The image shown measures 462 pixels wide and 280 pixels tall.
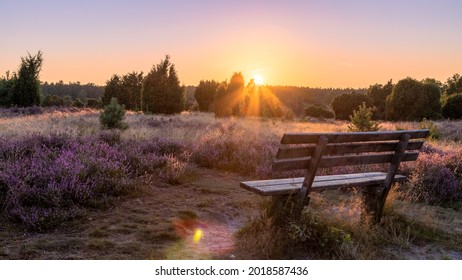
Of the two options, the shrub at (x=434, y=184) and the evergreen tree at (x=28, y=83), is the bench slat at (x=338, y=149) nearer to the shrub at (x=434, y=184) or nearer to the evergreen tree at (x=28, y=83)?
the shrub at (x=434, y=184)

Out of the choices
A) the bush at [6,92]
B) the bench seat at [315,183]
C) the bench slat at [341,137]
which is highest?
the bush at [6,92]

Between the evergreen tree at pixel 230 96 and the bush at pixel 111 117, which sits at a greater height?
the evergreen tree at pixel 230 96

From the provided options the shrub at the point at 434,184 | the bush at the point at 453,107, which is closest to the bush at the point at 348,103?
the bush at the point at 453,107

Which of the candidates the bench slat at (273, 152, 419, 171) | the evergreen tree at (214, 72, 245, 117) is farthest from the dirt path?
the evergreen tree at (214, 72, 245, 117)

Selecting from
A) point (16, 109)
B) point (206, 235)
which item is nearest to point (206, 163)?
point (206, 235)

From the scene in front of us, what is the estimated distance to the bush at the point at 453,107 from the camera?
109 feet

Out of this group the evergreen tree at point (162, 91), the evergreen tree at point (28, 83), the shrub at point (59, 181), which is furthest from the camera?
the evergreen tree at point (162, 91)

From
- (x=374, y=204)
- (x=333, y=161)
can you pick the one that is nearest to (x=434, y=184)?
(x=374, y=204)

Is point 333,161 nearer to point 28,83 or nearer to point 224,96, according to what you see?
point 28,83

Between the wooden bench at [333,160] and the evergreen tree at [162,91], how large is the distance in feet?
73.7

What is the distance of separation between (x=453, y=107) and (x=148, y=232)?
3427 centimetres

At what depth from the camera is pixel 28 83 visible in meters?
20.4

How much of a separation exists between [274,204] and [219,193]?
2.63 m
